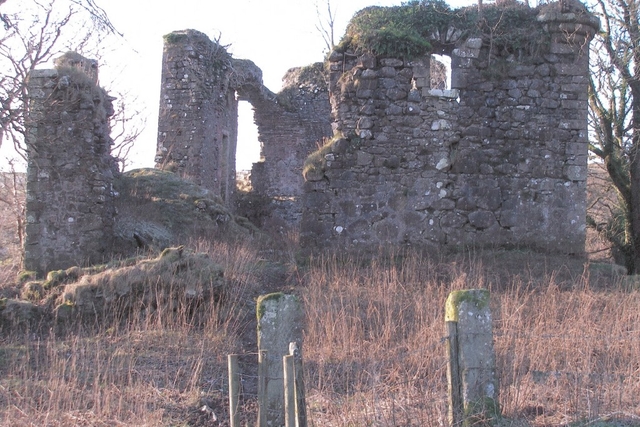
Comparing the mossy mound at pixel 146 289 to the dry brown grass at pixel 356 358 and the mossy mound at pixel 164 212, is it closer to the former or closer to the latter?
the dry brown grass at pixel 356 358

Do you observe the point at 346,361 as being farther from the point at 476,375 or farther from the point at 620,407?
the point at 620,407

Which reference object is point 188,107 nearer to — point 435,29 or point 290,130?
point 290,130

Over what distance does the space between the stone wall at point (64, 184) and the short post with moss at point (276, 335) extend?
626 cm

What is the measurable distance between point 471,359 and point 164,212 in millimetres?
8876

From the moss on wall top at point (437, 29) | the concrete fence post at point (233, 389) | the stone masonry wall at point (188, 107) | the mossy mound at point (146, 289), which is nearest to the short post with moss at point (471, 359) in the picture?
the concrete fence post at point (233, 389)

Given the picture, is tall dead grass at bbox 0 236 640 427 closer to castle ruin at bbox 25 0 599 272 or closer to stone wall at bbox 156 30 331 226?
castle ruin at bbox 25 0 599 272

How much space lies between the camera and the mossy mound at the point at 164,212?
10565 mm

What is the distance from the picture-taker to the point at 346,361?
5.33 metres

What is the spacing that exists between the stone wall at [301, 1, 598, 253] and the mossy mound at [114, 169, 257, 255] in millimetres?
2802

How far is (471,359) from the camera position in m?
4.11

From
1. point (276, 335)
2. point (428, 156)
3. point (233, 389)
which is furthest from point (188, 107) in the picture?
point (233, 389)

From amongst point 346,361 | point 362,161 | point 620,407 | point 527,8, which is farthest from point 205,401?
point 527,8

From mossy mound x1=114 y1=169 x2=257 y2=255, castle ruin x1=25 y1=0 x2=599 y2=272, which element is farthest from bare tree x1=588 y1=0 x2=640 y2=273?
mossy mound x1=114 y1=169 x2=257 y2=255

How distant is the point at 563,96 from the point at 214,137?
A: 8513mm
